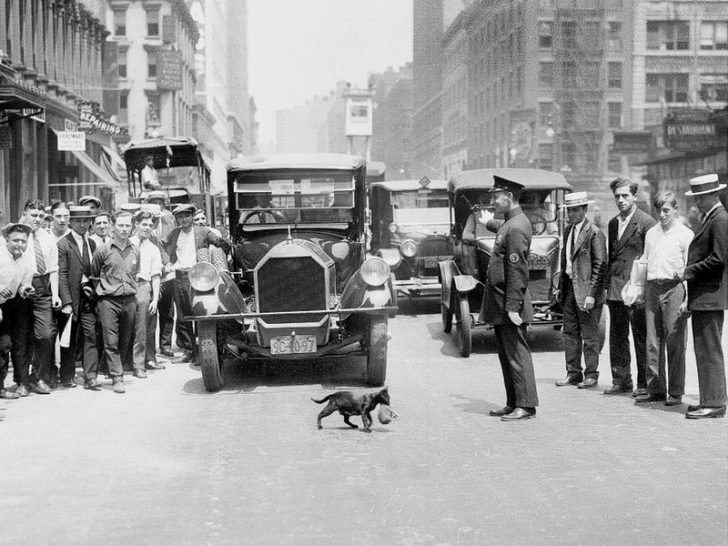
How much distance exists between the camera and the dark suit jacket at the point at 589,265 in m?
9.52

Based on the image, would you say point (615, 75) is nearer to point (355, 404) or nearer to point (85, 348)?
point (85, 348)

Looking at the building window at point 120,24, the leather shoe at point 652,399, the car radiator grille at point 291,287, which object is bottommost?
the leather shoe at point 652,399

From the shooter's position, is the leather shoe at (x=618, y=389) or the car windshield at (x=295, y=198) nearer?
the leather shoe at (x=618, y=389)

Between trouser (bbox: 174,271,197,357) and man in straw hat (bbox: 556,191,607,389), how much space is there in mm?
4878

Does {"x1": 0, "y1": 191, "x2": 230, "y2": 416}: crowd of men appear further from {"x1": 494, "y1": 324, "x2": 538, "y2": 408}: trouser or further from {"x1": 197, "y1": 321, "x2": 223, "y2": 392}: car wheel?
{"x1": 494, "y1": 324, "x2": 538, "y2": 408}: trouser

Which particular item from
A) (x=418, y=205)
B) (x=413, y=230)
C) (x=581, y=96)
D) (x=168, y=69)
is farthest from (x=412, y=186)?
(x=581, y=96)

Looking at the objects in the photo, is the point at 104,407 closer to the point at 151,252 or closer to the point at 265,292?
the point at 265,292

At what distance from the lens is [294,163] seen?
11.9 metres

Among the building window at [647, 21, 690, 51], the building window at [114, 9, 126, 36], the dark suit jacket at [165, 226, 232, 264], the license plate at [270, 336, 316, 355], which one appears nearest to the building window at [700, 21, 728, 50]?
the building window at [647, 21, 690, 51]

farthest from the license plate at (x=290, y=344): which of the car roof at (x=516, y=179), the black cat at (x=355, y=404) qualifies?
the car roof at (x=516, y=179)

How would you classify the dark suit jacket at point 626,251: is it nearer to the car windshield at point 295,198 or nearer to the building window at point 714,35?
the car windshield at point 295,198

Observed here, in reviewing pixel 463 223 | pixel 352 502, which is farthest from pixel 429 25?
pixel 352 502

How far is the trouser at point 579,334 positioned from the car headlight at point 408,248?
26.2ft

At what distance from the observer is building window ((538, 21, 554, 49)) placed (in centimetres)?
5984
